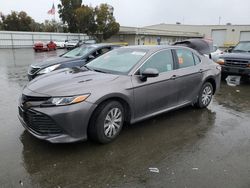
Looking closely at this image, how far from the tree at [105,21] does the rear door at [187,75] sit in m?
36.6

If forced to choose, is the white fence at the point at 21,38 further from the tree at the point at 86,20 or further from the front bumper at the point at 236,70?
the front bumper at the point at 236,70

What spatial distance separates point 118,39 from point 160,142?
4263 cm

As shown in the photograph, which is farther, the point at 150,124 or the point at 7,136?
the point at 150,124

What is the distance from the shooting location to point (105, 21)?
40125mm

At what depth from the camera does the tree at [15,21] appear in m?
46.1

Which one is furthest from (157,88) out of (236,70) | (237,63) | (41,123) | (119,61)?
(237,63)

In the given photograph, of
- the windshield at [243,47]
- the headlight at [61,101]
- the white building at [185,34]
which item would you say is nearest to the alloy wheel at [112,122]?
the headlight at [61,101]

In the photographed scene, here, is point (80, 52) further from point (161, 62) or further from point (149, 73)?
point (149, 73)

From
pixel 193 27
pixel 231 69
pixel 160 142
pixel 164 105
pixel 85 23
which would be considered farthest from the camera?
pixel 193 27

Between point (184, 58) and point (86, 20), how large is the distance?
38042mm

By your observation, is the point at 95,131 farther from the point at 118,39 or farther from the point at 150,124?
the point at 118,39

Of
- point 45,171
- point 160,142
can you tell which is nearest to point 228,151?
point 160,142

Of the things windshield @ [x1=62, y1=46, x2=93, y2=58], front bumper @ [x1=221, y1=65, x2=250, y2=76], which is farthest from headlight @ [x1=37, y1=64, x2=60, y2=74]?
front bumper @ [x1=221, y1=65, x2=250, y2=76]

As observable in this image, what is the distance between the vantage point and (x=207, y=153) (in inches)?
140
